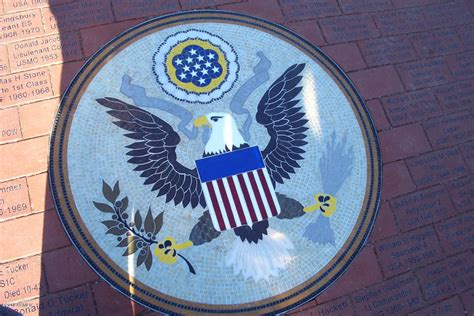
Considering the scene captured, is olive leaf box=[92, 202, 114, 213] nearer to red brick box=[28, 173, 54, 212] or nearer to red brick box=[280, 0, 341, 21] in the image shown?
red brick box=[28, 173, 54, 212]

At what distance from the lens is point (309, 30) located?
24.0 ft

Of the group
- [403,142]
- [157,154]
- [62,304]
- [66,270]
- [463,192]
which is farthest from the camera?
[403,142]

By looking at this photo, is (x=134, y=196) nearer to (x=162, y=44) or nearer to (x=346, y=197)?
(x=162, y=44)

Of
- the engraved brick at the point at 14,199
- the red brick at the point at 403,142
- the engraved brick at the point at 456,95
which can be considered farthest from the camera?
the engraved brick at the point at 456,95

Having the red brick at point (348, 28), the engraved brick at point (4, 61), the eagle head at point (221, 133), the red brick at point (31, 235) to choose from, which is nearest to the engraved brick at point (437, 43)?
the red brick at point (348, 28)

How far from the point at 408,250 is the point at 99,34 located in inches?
227

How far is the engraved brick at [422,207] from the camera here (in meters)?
6.36

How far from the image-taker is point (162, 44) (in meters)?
6.71

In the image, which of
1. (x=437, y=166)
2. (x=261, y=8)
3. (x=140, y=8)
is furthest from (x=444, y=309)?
(x=140, y=8)

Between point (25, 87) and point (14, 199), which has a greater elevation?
point (25, 87)

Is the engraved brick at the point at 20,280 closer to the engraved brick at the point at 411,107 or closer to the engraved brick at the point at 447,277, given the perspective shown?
the engraved brick at the point at 447,277

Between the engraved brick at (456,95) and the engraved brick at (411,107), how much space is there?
17 centimetres

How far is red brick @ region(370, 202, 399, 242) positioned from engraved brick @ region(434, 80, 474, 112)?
7.76 feet

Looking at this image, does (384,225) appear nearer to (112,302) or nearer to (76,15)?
(112,302)
